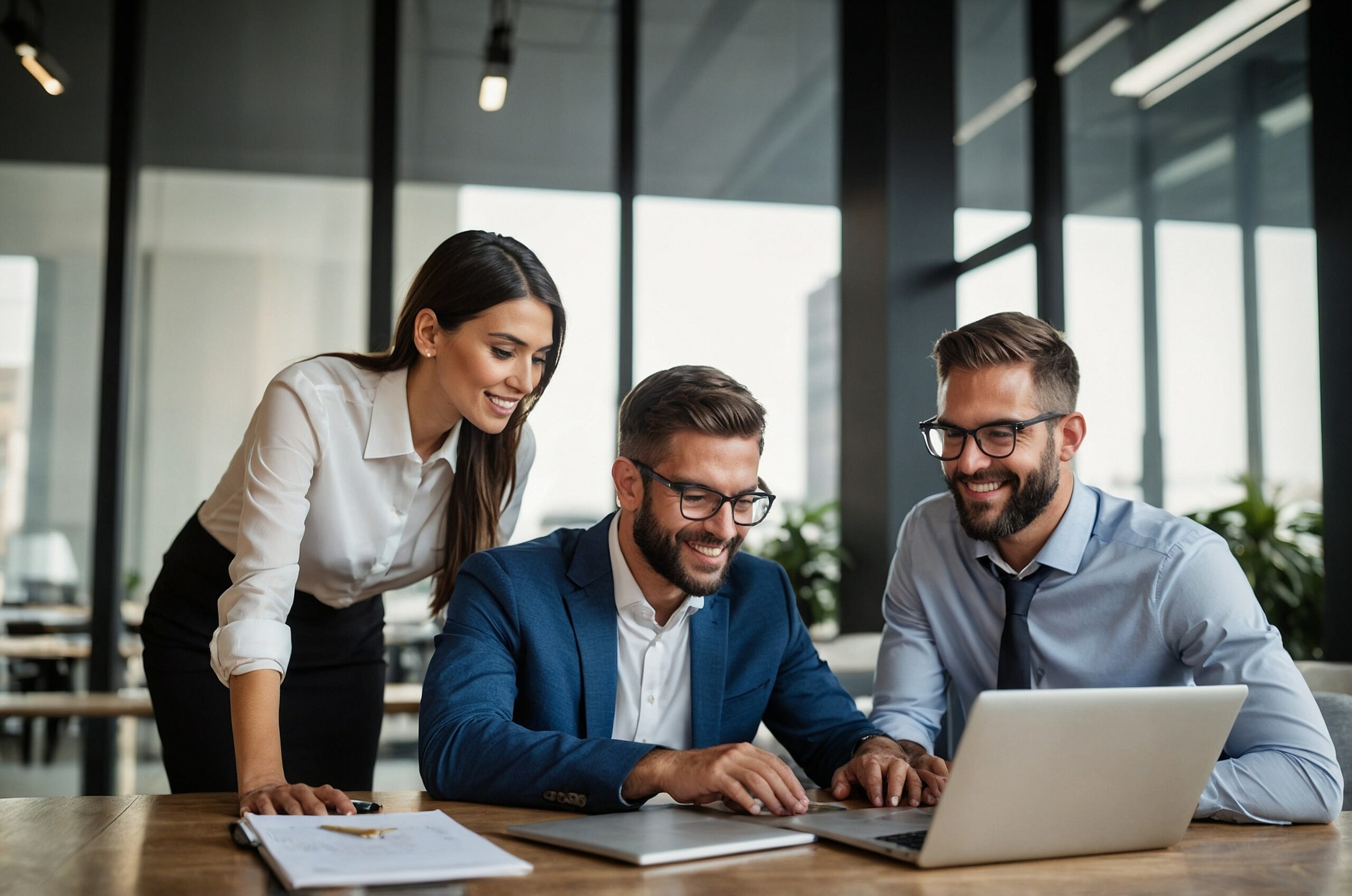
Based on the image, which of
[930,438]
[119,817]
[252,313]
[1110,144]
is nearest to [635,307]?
[252,313]

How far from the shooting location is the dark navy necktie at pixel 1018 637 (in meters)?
1.94

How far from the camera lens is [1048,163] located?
13.3 ft

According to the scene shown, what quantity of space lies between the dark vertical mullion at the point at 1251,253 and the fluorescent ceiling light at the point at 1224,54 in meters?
0.10

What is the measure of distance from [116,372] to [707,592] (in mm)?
3508

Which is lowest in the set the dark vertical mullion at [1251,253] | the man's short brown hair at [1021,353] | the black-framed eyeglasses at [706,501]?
the black-framed eyeglasses at [706,501]

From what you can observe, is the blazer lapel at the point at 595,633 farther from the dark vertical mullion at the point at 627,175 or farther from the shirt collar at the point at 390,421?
the dark vertical mullion at the point at 627,175

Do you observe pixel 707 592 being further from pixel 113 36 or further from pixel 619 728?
pixel 113 36

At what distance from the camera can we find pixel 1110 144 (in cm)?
386

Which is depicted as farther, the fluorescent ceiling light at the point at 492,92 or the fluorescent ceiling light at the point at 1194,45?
the fluorescent ceiling light at the point at 492,92

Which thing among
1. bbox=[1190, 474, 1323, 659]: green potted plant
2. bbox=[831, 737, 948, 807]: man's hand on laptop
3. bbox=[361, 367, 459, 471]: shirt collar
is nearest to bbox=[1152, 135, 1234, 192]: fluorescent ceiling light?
bbox=[1190, 474, 1323, 659]: green potted plant

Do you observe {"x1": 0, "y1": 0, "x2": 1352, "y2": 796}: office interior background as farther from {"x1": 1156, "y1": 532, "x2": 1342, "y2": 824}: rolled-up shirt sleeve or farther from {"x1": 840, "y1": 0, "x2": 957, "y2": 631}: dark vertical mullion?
{"x1": 1156, "y1": 532, "x2": 1342, "y2": 824}: rolled-up shirt sleeve

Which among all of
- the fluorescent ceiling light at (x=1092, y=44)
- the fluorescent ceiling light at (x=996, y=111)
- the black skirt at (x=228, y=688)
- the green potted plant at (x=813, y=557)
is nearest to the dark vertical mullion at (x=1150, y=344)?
the fluorescent ceiling light at (x=1092, y=44)

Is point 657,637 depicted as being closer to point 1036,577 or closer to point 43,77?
point 1036,577

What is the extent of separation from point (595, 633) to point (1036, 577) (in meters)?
0.76
